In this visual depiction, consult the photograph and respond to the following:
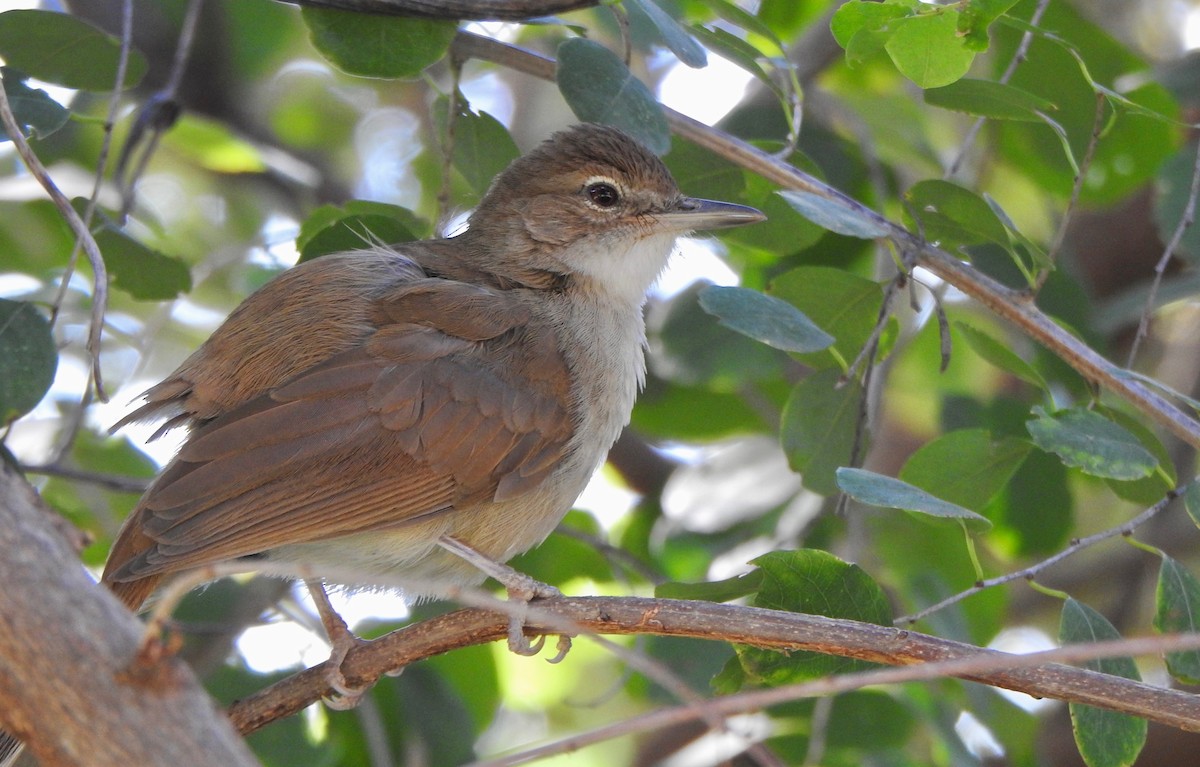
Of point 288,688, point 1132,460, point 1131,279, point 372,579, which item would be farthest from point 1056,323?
point 1131,279

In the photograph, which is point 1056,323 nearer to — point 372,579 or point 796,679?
point 796,679

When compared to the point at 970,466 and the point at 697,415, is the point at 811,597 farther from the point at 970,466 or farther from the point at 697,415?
the point at 697,415

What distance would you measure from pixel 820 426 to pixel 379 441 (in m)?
1.29

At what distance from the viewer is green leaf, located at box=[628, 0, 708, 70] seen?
11.0ft

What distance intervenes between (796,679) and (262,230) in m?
4.15

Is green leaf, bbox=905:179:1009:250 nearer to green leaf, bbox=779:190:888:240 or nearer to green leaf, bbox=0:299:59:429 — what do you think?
green leaf, bbox=779:190:888:240

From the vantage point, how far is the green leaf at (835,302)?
3.67 m

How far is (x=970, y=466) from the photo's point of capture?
137 inches

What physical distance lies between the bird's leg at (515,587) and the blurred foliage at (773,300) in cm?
42

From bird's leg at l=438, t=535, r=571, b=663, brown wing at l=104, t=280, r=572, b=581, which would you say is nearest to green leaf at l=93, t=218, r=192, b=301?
brown wing at l=104, t=280, r=572, b=581

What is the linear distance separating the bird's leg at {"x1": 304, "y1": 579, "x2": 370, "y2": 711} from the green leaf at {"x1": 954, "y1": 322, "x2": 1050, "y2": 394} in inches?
77.6

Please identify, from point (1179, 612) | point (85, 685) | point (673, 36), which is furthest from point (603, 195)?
point (85, 685)

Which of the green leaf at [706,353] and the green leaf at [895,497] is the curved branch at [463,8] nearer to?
the green leaf at [895,497]

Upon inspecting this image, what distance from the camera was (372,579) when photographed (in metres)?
3.25
